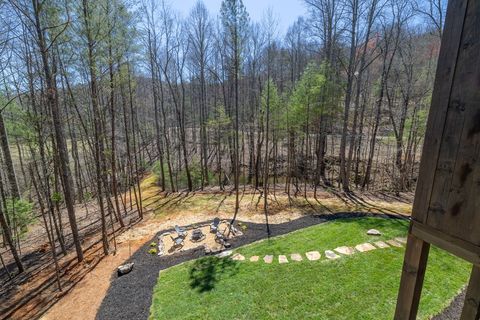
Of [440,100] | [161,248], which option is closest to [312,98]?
[161,248]

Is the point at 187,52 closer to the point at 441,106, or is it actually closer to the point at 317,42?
the point at 317,42

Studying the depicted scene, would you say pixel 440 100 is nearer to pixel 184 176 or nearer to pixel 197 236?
pixel 197 236

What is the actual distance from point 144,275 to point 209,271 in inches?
64.0

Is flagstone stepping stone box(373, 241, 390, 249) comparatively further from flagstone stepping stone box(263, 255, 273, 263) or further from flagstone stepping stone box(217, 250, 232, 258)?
flagstone stepping stone box(217, 250, 232, 258)

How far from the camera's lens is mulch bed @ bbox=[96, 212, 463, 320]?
4.38 m

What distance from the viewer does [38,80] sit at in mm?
5449

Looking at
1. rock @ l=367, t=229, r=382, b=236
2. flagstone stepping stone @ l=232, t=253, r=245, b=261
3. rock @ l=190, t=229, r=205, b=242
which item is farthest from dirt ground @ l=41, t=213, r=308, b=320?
rock @ l=367, t=229, r=382, b=236

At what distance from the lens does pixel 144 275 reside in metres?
5.43

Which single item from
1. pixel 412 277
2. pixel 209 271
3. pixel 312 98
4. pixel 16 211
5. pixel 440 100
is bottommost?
pixel 209 271

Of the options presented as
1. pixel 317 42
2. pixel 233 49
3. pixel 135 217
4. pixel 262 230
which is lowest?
pixel 135 217

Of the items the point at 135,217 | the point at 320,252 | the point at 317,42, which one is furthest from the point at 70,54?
the point at 317,42

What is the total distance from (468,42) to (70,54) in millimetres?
7730

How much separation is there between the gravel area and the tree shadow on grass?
0.54 meters

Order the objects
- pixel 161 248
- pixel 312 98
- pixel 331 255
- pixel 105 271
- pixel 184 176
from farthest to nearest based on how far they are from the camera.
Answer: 1. pixel 184 176
2. pixel 312 98
3. pixel 161 248
4. pixel 105 271
5. pixel 331 255
